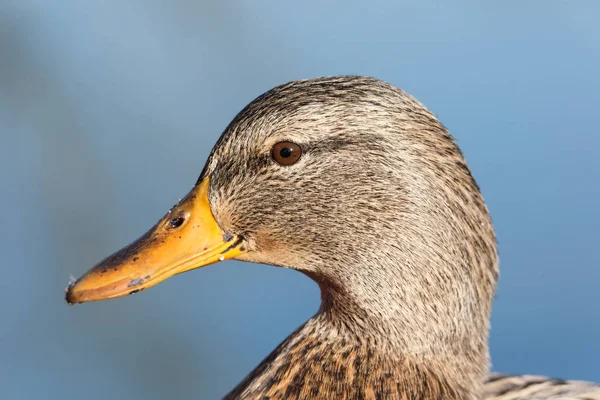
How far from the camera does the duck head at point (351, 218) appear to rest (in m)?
1.70

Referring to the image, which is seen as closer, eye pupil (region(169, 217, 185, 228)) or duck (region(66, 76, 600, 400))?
duck (region(66, 76, 600, 400))

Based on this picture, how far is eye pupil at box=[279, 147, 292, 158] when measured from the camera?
67.5 inches

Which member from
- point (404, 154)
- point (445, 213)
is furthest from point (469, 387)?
point (404, 154)

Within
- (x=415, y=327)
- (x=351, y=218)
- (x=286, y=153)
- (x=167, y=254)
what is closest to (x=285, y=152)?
(x=286, y=153)

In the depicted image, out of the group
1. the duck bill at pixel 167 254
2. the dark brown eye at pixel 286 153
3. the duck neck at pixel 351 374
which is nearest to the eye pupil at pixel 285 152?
the dark brown eye at pixel 286 153

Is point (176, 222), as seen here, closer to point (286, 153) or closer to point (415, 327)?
point (286, 153)

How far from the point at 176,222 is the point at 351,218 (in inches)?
14.4

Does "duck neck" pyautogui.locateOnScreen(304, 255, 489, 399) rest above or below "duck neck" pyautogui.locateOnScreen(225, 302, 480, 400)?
above

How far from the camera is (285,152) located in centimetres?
172

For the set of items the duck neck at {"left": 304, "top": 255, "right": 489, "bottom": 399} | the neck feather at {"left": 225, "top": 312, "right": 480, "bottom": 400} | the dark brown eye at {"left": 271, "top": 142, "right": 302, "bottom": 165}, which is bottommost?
the neck feather at {"left": 225, "top": 312, "right": 480, "bottom": 400}

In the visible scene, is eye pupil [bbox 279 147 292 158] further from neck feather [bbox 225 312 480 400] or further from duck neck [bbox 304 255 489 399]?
neck feather [bbox 225 312 480 400]

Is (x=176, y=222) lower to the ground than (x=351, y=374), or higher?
higher

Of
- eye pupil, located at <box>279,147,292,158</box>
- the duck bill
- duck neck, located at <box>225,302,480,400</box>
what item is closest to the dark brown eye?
eye pupil, located at <box>279,147,292,158</box>

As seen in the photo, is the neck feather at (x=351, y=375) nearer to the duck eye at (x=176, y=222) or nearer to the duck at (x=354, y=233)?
the duck at (x=354, y=233)
